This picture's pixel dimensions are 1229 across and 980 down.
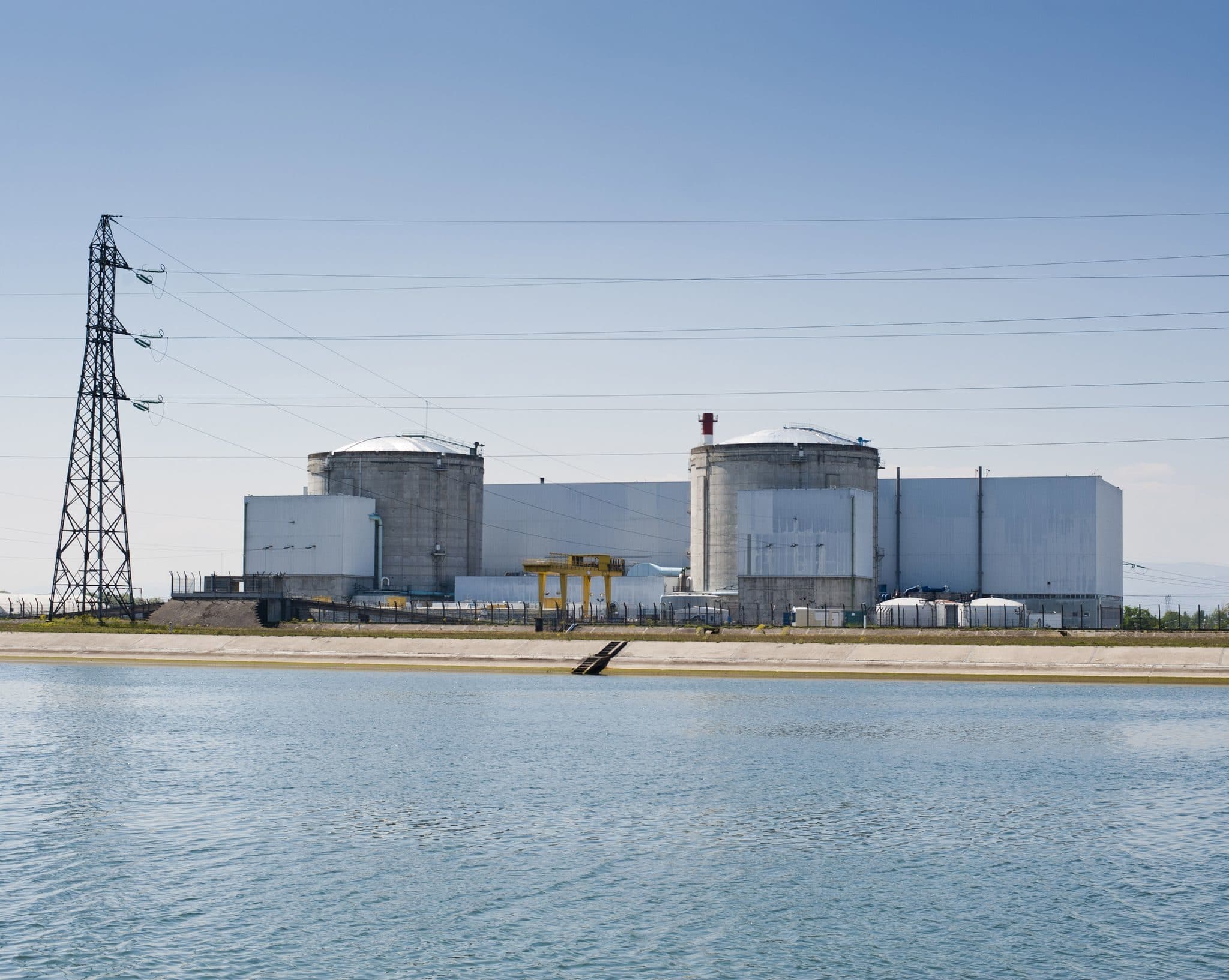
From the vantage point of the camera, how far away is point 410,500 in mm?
114812

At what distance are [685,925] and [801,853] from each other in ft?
18.1

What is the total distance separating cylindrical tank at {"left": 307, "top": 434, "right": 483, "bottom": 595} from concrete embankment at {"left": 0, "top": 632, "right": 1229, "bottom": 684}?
3497 centimetres

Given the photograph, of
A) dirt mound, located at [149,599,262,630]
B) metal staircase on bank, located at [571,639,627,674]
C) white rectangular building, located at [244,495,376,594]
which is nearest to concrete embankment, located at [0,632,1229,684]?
metal staircase on bank, located at [571,639,627,674]

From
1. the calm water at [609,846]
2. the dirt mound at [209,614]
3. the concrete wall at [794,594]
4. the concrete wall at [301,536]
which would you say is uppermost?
the concrete wall at [301,536]

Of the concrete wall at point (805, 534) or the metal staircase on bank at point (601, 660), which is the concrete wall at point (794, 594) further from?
the metal staircase on bank at point (601, 660)

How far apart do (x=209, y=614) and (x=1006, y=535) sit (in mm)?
61241

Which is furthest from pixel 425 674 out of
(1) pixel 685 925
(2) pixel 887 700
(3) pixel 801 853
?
(1) pixel 685 925

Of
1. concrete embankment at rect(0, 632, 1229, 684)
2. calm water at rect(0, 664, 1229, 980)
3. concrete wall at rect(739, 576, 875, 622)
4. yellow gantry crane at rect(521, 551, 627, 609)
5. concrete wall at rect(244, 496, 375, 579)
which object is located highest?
concrete wall at rect(244, 496, 375, 579)

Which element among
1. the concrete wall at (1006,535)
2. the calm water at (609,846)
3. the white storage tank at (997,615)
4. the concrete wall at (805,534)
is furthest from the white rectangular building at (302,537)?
the calm water at (609,846)

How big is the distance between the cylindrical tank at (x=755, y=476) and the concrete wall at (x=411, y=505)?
21570 mm

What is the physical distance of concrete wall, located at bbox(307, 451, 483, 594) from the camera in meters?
114

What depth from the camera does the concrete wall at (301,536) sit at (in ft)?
350

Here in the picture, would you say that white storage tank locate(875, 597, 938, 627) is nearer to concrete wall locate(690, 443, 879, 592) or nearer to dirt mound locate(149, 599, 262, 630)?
concrete wall locate(690, 443, 879, 592)

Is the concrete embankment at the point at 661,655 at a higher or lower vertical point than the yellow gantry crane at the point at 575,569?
lower
